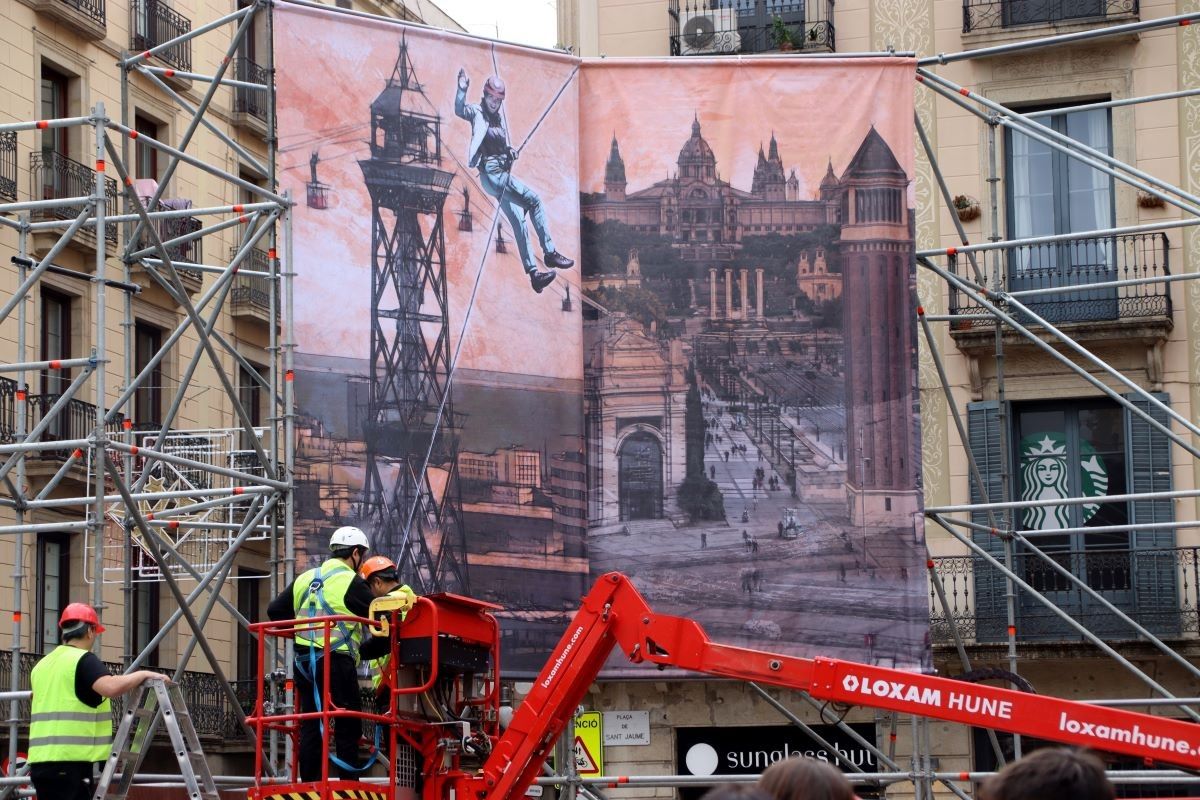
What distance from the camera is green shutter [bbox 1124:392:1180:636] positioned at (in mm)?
21797

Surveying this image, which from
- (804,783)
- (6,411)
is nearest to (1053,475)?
(6,411)

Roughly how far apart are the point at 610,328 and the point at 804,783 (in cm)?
1068

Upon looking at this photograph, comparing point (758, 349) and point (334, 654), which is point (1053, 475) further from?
point (334, 654)

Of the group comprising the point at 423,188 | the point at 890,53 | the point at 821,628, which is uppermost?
the point at 890,53

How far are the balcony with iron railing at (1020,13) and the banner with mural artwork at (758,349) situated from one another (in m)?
7.74

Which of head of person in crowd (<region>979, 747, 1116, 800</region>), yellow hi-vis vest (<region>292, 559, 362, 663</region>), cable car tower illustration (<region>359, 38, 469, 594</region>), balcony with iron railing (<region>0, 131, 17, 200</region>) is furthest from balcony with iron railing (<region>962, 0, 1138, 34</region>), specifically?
head of person in crowd (<region>979, 747, 1116, 800</region>)

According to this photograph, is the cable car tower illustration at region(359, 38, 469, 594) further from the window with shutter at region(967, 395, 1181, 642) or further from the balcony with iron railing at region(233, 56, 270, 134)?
the balcony with iron railing at region(233, 56, 270, 134)

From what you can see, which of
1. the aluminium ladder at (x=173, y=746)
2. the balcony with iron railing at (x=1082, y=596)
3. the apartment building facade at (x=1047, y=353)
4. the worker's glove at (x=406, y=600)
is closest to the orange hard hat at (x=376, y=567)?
the worker's glove at (x=406, y=600)

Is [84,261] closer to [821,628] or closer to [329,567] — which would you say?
[821,628]

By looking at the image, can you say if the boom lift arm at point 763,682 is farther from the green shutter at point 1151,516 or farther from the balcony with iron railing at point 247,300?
the balcony with iron railing at point 247,300

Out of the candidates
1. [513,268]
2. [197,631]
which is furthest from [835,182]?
[197,631]

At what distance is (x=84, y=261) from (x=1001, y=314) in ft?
51.4

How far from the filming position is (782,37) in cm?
2277

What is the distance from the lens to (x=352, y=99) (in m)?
14.7
